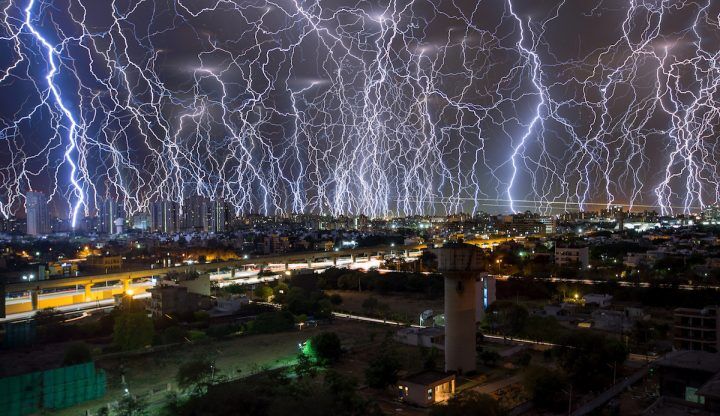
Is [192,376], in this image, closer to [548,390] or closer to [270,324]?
[548,390]

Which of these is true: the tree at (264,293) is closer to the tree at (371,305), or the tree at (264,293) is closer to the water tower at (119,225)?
the tree at (371,305)

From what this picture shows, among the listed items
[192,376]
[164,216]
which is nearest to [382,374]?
[192,376]

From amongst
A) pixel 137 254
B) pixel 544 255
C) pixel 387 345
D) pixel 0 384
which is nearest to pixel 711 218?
pixel 544 255

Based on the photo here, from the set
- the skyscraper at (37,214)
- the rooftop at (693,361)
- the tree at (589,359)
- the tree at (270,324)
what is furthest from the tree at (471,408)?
the skyscraper at (37,214)

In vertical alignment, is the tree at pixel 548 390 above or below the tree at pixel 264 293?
above

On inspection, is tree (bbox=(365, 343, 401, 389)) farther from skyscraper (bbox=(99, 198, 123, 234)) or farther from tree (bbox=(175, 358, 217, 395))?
skyscraper (bbox=(99, 198, 123, 234))

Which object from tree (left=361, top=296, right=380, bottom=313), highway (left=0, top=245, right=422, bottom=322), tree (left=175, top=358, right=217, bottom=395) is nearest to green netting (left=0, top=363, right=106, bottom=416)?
tree (left=175, top=358, right=217, bottom=395)

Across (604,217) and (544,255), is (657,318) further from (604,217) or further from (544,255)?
(604,217)
